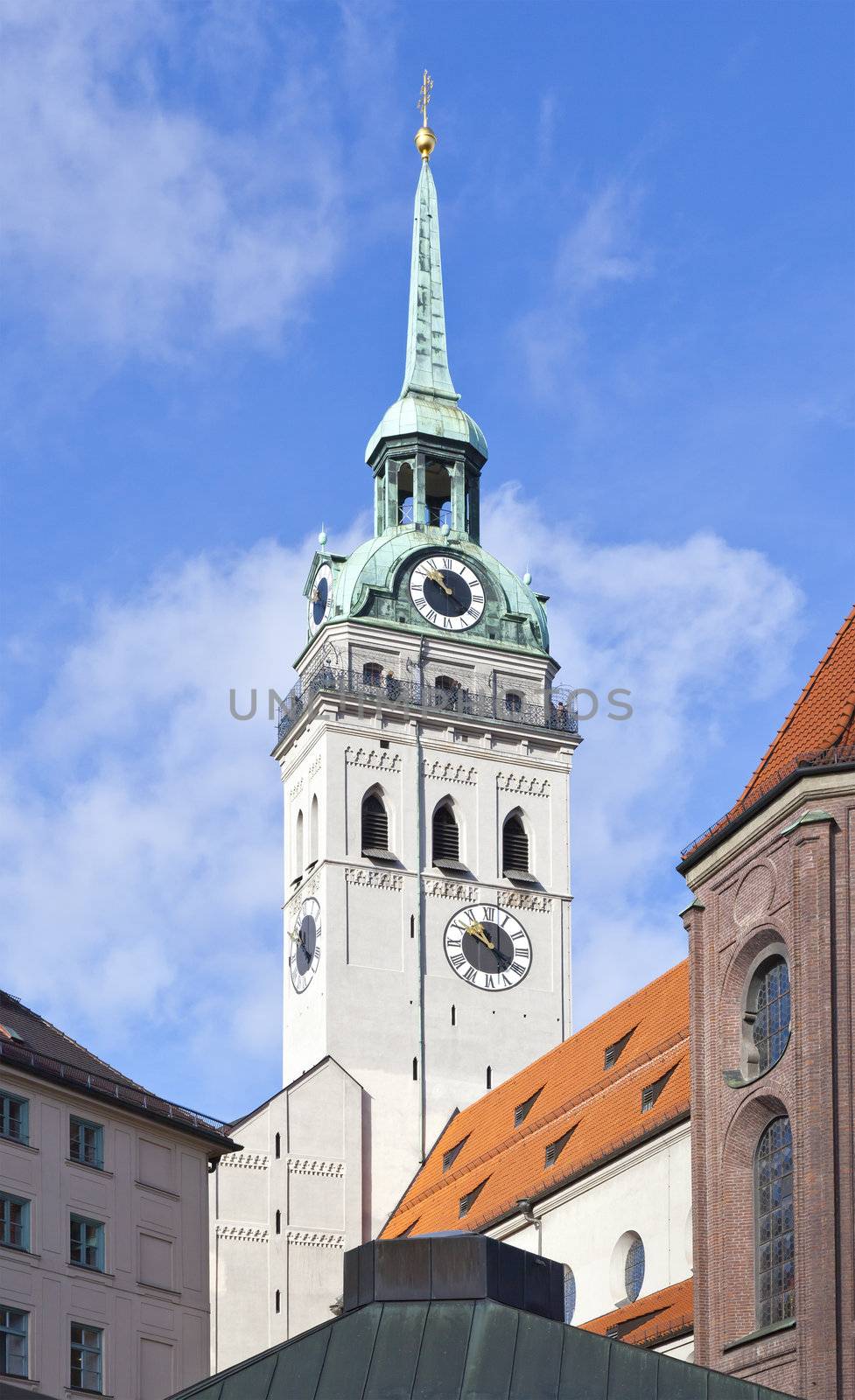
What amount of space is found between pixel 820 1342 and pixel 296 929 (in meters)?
44.9

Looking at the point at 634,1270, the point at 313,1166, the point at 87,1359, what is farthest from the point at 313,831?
the point at 87,1359

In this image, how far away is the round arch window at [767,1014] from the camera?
46031mm

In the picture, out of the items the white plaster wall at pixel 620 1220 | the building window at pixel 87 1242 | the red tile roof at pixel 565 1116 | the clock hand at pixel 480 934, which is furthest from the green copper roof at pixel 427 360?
the building window at pixel 87 1242

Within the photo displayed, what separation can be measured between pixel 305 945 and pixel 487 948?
5479 millimetres

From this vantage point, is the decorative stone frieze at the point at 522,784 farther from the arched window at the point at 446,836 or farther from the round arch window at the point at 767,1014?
the round arch window at the point at 767,1014

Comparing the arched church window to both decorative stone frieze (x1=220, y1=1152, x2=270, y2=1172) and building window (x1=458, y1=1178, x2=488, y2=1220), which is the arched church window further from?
building window (x1=458, y1=1178, x2=488, y2=1220)

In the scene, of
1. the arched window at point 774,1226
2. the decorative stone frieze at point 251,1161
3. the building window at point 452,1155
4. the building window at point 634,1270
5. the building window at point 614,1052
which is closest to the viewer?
the arched window at point 774,1226

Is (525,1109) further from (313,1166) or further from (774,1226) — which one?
(774,1226)

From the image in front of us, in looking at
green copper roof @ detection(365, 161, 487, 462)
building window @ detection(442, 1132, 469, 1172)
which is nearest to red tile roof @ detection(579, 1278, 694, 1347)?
building window @ detection(442, 1132, 469, 1172)

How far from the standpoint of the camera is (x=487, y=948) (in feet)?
279

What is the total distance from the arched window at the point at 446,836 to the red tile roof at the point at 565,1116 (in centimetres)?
813

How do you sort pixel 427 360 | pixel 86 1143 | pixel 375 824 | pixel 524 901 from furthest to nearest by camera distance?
pixel 427 360 → pixel 524 901 → pixel 375 824 → pixel 86 1143

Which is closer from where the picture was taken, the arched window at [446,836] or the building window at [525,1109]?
the building window at [525,1109]

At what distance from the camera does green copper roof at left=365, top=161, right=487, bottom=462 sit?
95.2m
